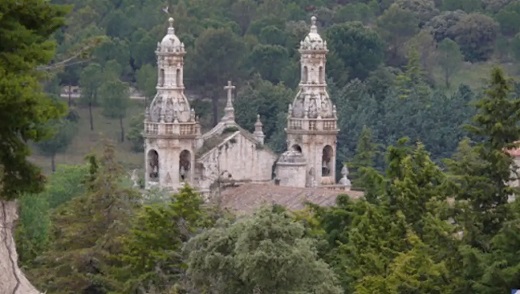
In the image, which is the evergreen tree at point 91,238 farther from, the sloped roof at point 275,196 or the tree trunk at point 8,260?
the tree trunk at point 8,260

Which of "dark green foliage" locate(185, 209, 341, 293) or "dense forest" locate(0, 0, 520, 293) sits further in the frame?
"dark green foliage" locate(185, 209, 341, 293)

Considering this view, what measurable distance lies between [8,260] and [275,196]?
2763 centimetres

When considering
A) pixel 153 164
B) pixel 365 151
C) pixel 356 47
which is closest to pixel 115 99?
pixel 356 47

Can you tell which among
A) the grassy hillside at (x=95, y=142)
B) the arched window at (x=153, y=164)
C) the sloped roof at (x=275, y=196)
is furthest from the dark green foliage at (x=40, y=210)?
the grassy hillside at (x=95, y=142)

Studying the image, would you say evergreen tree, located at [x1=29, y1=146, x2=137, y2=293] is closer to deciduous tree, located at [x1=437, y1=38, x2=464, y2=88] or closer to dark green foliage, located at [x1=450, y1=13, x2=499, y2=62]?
deciduous tree, located at [x1=437, y1=38, x2=464, y2=88]

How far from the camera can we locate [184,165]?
2387 inches

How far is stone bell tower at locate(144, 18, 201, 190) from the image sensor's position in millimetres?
59750

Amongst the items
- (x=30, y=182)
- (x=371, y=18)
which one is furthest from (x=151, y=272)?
(x=371, y=18)

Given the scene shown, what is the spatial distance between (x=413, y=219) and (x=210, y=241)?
4199mm

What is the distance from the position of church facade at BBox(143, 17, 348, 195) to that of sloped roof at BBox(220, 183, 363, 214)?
5.24 ft

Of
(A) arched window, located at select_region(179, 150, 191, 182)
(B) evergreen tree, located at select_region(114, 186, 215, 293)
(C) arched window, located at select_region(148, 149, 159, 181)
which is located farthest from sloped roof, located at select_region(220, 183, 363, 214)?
(B) evergreen tree, located at select_region(114, 186, 215, 293)

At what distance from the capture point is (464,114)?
87062 mm

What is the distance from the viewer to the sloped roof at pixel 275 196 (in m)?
53.2

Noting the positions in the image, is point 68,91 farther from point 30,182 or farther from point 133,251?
point 30,182
